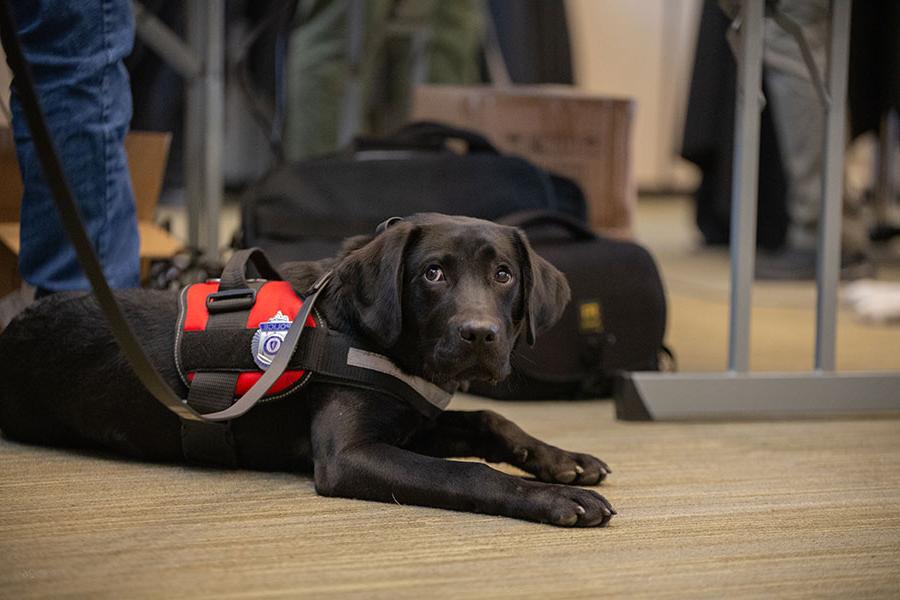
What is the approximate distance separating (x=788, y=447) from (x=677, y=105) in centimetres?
774

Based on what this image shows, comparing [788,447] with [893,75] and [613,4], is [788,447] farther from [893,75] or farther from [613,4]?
[613,4]

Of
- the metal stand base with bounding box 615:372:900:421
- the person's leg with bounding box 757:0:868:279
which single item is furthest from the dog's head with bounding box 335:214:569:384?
the person's leg with bounding box 757:0:868:279

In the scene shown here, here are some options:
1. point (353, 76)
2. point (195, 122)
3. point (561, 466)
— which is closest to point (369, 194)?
point (195, 122)

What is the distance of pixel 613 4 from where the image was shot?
9.84m

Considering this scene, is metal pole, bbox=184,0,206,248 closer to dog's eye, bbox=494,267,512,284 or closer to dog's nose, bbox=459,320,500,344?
dog's eye, bbox=494,267,512,284

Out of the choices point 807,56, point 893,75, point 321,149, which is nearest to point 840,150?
point 807,56

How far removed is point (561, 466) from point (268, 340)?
0.52 metres

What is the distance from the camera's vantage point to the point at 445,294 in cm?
169

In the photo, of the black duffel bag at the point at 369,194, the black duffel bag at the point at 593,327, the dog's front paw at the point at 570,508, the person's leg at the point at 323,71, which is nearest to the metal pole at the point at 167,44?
the black duffel bag at the point at 369,194

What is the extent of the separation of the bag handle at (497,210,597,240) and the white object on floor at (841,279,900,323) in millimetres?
1606

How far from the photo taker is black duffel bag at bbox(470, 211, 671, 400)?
2.53m

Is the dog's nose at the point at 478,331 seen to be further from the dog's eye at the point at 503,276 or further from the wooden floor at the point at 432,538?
the wooden floor at the point at 432,538

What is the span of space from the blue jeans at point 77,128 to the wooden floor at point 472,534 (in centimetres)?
44

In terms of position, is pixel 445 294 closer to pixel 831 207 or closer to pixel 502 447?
pixel 502 447
